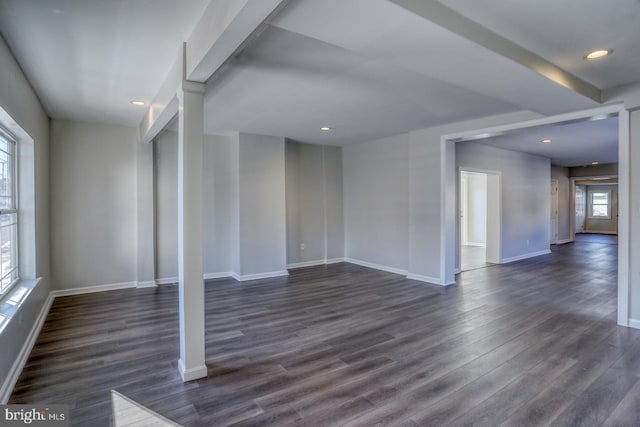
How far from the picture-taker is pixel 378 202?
6.72m

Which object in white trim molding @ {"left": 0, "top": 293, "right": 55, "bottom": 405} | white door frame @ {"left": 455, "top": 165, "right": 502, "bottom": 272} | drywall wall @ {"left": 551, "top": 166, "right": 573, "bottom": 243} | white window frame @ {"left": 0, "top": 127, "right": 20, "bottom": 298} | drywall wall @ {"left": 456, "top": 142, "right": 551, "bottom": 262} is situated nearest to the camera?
white trim molding @ {"left": 0, "top": 293, "right": 55, "bottom": 405}

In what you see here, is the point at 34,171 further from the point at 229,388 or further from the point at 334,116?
the point at 334,116

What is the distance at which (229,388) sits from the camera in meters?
2.43

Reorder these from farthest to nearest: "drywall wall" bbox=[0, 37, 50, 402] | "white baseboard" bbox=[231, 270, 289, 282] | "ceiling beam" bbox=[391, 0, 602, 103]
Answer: "white baseboard" bbox=[231, 270, 289, 282], "drywall wall" bbox=[0, 37, 50, 402], "ceiling beam" bbox=[391, 0, 602, 103]

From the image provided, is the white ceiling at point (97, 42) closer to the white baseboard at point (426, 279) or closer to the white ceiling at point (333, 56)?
the white ceiling at point (333, 56)

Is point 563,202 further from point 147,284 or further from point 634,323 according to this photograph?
point 147,284

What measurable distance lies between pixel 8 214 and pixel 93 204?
2.00m

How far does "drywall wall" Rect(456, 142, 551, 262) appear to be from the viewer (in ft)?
22.4

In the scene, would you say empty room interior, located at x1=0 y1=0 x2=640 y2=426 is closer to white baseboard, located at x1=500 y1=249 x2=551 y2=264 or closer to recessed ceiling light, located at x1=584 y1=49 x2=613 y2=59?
recessed ceiling light, located at x1=584 y1=49 x2=613 y2=59

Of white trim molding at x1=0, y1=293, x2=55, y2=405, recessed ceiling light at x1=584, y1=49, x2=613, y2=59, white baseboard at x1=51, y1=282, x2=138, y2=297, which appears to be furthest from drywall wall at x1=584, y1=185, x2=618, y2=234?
white trim molding at x1=0, y1=293, x2=55, y2=405

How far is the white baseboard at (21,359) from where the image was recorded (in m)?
2.28

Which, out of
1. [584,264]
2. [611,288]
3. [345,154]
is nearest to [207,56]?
[345,154]

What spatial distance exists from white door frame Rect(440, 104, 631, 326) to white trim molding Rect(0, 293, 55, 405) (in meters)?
5.24

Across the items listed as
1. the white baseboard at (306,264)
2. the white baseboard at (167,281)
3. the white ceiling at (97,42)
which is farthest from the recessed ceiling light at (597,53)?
the white baseboard at (167,281)
